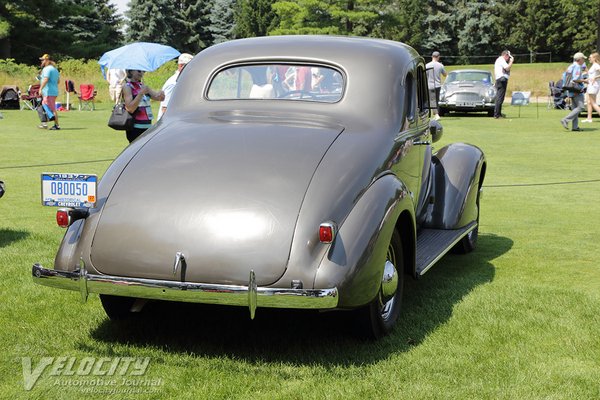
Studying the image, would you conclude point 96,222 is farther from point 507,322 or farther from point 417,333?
point 507,322

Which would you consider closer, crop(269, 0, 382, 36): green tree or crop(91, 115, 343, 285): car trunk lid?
crop(91, 115, 343, 285): car trunk lid

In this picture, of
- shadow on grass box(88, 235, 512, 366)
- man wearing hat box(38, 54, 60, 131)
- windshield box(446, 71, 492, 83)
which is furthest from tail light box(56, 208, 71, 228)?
windshield box(446, 71, 492, 83)

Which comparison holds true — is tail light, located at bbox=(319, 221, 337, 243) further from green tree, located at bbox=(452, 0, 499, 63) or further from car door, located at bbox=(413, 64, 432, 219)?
green tree, located at bbox=(452, 0, 499, 63)

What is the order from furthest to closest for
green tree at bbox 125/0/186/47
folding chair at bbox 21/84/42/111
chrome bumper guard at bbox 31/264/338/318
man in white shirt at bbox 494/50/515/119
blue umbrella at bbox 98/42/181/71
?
1. green tree at bbox 125/0/186/47
2. folding chair at bbox 21/84/42/111
3. man in white shirt at bbox 494/50/515/119
4. blue umbrella at bbox 98/42/181/71
5. chrome bumper guard at bbox 31/264/338/318

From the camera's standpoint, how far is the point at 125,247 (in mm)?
4352

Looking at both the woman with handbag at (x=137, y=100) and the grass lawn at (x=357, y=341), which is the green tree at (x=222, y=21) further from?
the grass lawn at (x=357, y=341)

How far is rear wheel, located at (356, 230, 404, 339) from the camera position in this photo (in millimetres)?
4625

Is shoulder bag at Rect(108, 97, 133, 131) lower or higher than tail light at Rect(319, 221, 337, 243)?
higher

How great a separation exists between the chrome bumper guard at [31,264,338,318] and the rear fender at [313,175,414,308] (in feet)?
0.36

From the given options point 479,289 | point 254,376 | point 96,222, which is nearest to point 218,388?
point 254,376

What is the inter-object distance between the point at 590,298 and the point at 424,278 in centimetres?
128

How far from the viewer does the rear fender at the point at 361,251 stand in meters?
4.20

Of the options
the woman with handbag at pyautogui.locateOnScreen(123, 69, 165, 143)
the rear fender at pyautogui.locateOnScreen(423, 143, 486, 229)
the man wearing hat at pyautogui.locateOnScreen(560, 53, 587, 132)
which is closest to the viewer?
the rear fender at pyautogui.locateOnScreen(423, 143, 486, 229)

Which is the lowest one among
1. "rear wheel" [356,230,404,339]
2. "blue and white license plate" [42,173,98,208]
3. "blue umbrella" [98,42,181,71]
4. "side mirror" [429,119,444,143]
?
"rear wheel" [356,230,404,339]
